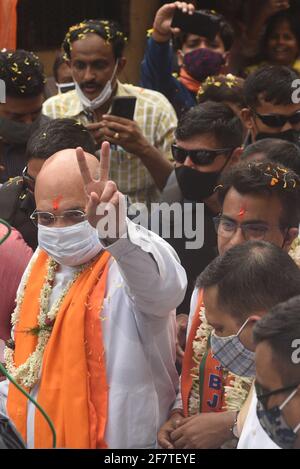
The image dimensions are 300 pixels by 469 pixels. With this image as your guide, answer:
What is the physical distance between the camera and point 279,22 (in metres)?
6.46

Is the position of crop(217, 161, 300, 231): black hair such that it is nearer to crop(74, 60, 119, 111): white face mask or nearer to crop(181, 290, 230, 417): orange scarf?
crop(181, 290, 230, 417): orange scarf

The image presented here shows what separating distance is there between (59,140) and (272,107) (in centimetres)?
114

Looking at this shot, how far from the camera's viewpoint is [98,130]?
16.3 ft

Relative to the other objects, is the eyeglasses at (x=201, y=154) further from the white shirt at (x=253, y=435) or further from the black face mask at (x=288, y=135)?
the white shirt at (x=253, y=435)

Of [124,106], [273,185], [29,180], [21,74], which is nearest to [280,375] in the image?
[273,185]

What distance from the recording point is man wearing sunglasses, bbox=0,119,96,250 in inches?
163

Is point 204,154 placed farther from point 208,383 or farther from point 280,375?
point 280,375

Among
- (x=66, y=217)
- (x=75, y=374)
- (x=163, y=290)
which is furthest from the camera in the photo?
(x=66, y=217)

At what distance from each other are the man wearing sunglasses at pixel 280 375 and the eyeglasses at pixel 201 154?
6.01 ft

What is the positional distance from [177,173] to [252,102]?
633 mm

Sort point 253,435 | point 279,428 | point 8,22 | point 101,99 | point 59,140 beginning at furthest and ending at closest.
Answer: point 8,22 < point 101,99 < point 59,140 < point 253,435 < point 279,428

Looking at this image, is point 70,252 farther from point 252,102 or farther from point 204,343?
point 252,102

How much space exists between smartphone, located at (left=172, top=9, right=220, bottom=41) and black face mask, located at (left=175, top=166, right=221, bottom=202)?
1.45m
